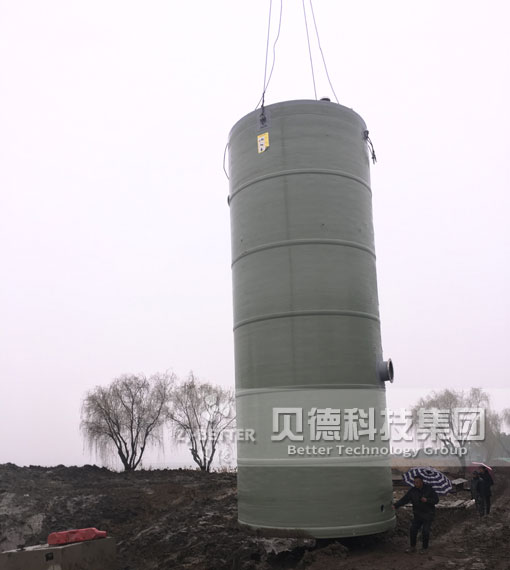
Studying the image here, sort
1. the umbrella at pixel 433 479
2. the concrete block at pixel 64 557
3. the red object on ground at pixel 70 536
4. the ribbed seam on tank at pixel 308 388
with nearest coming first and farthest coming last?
1. the concrete block at pixel 64 557
2. the red object on ground at pixel 70 536
3. the ribbed seam on tank at pixel 308 388
4. the umbrella at pixel 433 479

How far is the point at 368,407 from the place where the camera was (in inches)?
348

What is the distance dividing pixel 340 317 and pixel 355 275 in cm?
78

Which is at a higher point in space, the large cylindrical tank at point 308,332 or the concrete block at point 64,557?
the large cylindrical tank at point 308,332

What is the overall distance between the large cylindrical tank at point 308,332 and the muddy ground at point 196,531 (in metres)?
0.39

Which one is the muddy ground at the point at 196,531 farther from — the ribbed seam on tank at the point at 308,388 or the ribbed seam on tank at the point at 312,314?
the ribbed seam on tank at the point at 312,314

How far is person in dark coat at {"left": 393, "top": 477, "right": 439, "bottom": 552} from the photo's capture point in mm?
8672

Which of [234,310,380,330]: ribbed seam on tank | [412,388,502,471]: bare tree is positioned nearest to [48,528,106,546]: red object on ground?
[234,310,380,330]: ribbed seam on tank

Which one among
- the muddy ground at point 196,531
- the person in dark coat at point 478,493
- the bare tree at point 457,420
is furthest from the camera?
the bare tree at point 457,420

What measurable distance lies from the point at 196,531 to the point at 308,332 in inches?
155

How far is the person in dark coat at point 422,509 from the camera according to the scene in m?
8.67

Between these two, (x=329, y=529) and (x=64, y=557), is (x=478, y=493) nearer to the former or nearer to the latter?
(x=329, y=529)

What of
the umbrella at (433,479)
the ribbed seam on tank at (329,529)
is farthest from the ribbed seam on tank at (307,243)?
the ribbed seam on tank at (329,529)

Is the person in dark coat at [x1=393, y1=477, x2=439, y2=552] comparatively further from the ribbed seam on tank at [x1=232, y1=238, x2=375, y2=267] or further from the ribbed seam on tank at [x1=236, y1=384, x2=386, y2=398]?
the ribbed seam on tank at [x1=232, y1=238, x2=375, y2=267]

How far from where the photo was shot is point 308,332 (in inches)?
341
